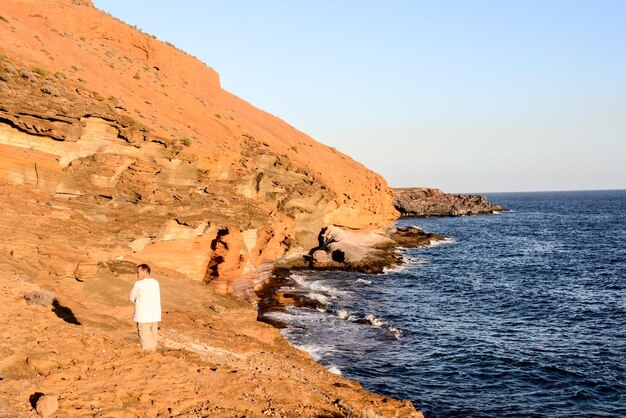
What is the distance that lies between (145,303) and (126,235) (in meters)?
13.8

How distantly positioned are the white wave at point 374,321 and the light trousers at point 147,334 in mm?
20314

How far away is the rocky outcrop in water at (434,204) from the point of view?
13450 centimetres

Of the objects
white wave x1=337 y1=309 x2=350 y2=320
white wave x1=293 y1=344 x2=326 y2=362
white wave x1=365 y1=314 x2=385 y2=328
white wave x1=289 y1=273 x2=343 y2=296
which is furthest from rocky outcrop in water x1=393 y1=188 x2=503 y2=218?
white wave x1=293 y1=344 x2=326 y2=362

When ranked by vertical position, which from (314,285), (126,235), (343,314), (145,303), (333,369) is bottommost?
(333,369)

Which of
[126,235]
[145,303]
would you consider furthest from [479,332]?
[145,303]

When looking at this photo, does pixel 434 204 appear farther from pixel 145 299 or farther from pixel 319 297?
pixel 145 299

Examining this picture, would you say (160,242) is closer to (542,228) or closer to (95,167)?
(95,167)

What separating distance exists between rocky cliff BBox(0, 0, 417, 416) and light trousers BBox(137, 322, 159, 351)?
15.9 inches

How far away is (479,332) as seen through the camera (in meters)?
29.9

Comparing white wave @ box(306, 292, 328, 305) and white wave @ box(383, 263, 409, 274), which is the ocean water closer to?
white wave @ box(306, 292, 328, 305)

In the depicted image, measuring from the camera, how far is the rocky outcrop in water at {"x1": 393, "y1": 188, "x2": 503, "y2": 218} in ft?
441

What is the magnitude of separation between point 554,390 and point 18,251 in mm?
22091

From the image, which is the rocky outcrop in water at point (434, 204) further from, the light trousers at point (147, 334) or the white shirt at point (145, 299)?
the white shirt at point (145, 299)

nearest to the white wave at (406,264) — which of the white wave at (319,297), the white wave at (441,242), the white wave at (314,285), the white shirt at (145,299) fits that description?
the white wave at (314,285)
